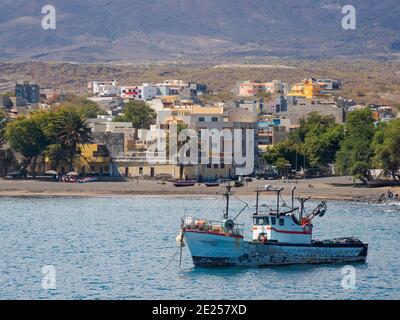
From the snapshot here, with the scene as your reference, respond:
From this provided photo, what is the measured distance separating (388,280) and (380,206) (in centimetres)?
3744

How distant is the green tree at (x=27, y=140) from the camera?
382 ft

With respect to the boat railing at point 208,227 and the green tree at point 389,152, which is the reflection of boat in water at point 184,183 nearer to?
the green tree at point 389,152

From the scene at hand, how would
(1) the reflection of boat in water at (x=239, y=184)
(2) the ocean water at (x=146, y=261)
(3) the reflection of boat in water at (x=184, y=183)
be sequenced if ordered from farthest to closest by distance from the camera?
1. (3) the reflection of boat in water at (x=184, y=183)
2. (1) the reflection of boat in water at (x=239, y=184)
3. (2) the ocean water at (x=146, y=261)

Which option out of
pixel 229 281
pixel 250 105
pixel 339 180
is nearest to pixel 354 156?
pixel 339 180

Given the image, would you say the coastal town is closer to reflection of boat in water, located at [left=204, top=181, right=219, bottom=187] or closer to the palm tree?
the palm tree

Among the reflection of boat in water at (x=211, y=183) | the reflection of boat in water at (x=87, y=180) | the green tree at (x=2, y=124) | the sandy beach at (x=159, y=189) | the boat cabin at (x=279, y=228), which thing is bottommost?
the sandy beach at (x=159, y=189)

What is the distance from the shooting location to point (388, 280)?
57.6 meters

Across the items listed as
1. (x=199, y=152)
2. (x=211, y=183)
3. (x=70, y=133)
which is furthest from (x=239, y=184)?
(x=70, y=133)

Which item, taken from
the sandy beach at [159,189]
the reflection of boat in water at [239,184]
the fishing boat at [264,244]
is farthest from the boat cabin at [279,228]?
the reflection of boat in water at [239,184]

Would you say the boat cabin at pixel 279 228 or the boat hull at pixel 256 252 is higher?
the boat cabin at pixel 279 228

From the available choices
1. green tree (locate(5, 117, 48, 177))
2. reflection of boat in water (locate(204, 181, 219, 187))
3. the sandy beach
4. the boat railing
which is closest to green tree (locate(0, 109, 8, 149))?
green tree (locate(5, 117, 48, 177))

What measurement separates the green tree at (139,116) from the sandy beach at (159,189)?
99.6 ft

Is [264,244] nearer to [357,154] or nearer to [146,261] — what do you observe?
[146,261]

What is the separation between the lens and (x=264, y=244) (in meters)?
60.6
